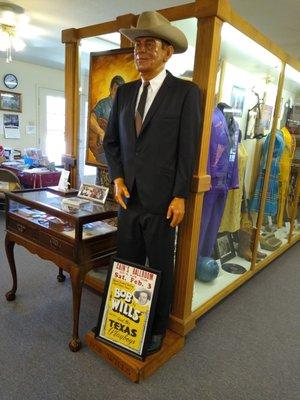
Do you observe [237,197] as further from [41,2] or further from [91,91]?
[41,2]

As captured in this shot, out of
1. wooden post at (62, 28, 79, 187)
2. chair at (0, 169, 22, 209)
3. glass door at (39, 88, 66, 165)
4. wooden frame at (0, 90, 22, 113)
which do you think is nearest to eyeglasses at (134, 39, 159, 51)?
wooden post at (62, 28, 79, 187)

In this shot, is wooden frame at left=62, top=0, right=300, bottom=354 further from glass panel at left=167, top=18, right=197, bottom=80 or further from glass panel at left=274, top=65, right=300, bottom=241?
glass panel at left=274, top=65, right=300, bottom=241

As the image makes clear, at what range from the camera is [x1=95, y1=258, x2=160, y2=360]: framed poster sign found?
4.90 ft

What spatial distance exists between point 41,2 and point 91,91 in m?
1.32

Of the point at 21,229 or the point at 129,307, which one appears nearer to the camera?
the point at 129,307

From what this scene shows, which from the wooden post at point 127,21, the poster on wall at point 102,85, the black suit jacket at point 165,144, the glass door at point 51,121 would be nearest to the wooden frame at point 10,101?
the glass door at point 51,121

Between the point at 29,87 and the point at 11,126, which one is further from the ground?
the point at 29,87

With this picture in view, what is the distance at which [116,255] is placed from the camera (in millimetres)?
1661

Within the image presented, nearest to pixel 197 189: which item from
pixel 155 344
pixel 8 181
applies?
pixel 155 344

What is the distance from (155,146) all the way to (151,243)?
1.58ft

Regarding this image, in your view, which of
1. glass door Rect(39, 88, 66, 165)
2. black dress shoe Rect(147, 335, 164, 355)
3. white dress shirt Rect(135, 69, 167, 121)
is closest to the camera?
white dress shirt Rect(135, 69, 167, 121)

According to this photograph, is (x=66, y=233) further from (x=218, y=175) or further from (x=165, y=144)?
(x=218, y=175)

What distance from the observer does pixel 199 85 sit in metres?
1.49

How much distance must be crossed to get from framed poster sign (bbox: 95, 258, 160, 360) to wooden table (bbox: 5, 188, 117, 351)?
0.14m
